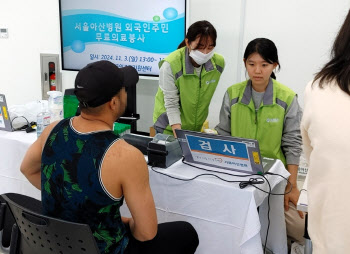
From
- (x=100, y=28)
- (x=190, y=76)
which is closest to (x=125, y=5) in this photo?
(x=100, y=28)

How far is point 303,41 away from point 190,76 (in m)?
1.36

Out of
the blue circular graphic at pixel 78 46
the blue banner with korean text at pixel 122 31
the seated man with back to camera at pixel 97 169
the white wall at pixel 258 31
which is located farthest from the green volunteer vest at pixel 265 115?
the blue circular graphic at pixel 78 46

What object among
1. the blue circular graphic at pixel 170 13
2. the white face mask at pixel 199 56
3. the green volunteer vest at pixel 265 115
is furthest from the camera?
the blue circular graphic at pixel 170 13

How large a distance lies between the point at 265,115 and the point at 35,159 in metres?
1.15

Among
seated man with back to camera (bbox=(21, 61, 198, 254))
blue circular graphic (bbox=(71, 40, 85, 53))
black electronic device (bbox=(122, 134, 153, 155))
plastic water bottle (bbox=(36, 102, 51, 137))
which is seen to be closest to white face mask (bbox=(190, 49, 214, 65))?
black electronic device (bbox=(122, 134, 153, 155))

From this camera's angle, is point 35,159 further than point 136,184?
Yes

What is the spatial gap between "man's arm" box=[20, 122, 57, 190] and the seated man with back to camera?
84mm

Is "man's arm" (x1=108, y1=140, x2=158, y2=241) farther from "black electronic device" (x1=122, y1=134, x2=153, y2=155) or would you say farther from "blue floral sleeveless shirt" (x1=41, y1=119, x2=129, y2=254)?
"black electronic device" (x1=122, y1=134, x2=153, y2=155)

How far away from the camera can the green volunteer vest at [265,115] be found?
6.38ft

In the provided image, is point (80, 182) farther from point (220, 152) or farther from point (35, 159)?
point (220, 152)

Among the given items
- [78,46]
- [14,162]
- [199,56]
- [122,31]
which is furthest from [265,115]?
[78,46]

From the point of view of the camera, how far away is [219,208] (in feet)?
5.18

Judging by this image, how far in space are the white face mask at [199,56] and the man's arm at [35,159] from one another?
1.12m

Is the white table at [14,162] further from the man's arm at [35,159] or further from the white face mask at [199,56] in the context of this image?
the white face mask at [199,56]
